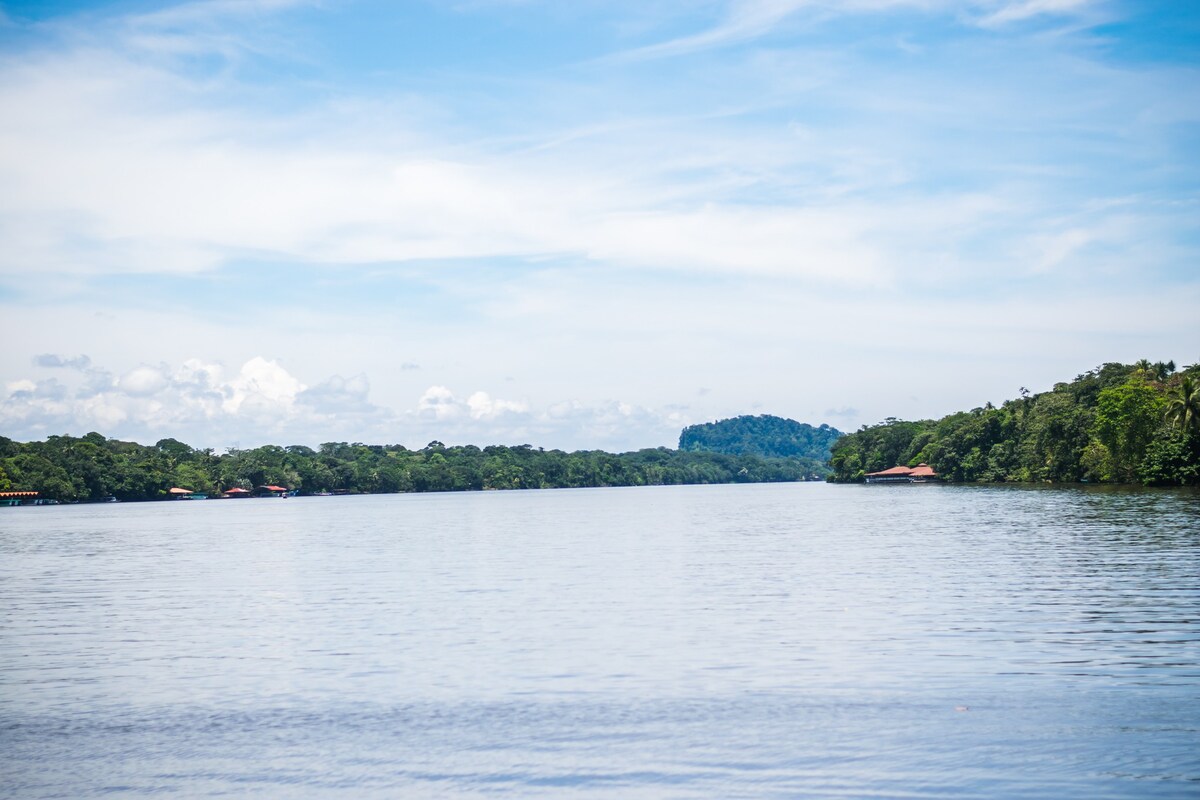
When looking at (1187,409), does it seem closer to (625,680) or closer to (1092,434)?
(1092,434)

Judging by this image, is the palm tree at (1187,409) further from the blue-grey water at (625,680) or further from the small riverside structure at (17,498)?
the small riverside structure at (17,498)

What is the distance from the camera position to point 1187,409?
93.9m

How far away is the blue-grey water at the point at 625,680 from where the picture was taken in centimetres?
1437

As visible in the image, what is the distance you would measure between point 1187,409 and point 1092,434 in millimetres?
23341

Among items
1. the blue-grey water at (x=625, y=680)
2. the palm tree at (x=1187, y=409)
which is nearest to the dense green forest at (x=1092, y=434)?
the palm tree at (x=1187, y=409)

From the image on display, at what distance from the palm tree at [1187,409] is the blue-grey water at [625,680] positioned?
2270 inches

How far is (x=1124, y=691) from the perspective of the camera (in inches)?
696

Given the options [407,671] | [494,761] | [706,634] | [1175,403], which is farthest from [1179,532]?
[1175,403]

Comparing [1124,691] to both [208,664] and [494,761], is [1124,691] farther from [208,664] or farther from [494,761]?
[208,664]

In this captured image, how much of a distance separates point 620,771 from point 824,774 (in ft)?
8.60

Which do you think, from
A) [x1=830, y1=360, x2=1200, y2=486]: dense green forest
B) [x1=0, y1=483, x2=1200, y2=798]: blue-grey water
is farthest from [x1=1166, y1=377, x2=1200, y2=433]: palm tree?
[x1=0, y1=483, x2=1200, y2=798]: blue-grey water

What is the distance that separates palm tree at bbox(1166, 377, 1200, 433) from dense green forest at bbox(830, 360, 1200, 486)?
0.28 feet

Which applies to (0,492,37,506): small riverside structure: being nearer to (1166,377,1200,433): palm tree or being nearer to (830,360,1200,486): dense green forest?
(830,360,1200,486): dense green forest

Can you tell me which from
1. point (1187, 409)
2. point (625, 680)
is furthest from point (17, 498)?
point (625, 680)
